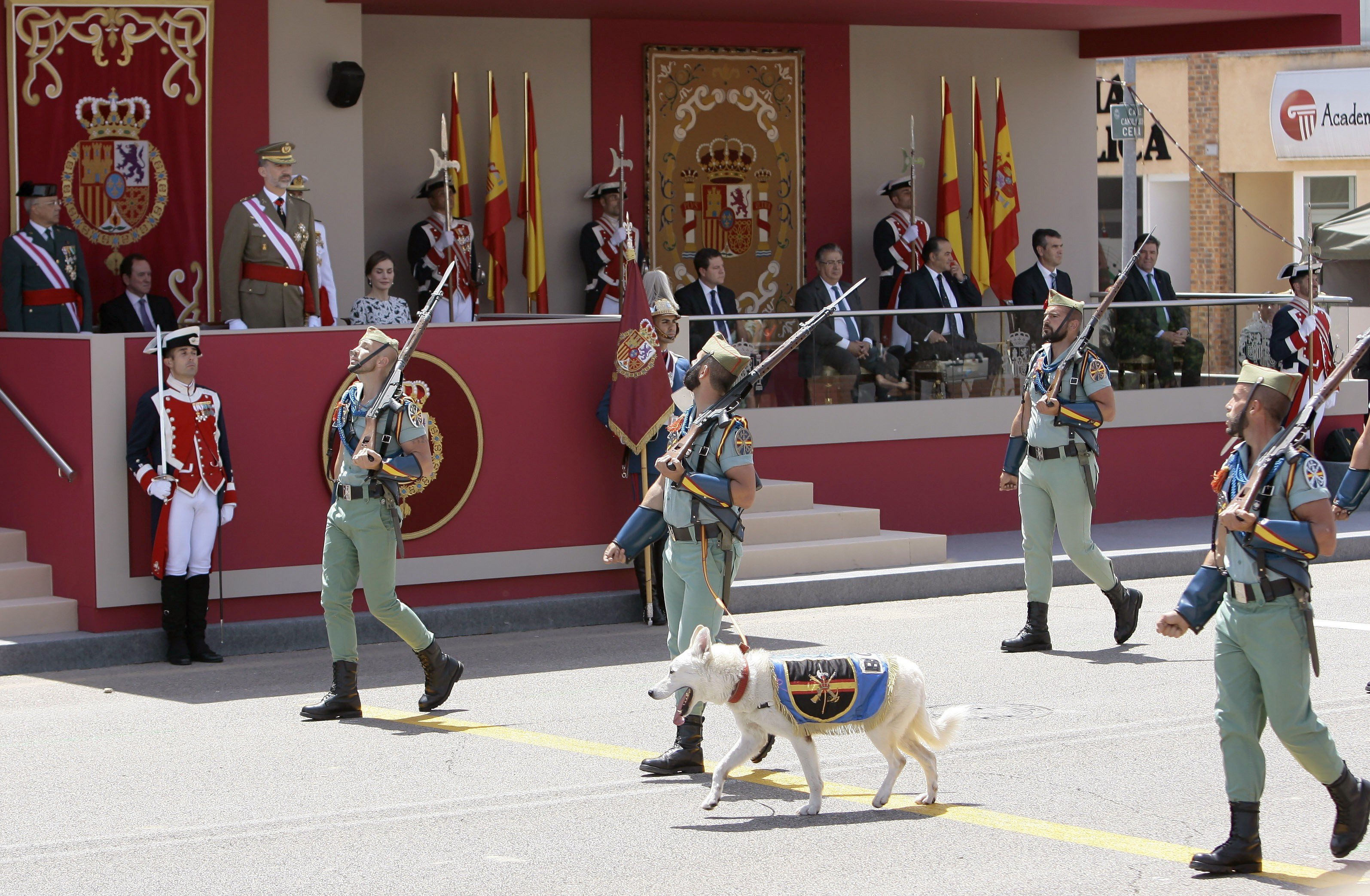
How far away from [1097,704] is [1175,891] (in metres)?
3.26

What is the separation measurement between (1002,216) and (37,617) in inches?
451

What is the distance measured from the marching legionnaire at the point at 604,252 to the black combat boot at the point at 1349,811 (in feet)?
37.1

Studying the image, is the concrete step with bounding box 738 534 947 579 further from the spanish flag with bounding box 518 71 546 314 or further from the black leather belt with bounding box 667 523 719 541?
the black leather belt with bounding box 667 523 719 541

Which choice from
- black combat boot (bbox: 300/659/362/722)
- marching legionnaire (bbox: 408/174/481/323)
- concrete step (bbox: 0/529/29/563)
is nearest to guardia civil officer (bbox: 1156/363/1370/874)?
black combat boot (bbox: 300/659/362/722)

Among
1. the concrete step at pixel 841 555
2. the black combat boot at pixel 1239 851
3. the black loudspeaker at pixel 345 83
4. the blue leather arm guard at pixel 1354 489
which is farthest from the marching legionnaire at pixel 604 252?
the black combat boot at pixel 1239 851

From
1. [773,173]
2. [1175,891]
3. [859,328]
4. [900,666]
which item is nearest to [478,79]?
[773,173]

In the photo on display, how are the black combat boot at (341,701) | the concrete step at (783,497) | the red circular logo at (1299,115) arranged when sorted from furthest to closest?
the red circular logo at (1299,115) → the concrete step at (783,497) → the black combat boot at (341,701)

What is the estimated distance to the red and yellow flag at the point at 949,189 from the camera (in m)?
19.0

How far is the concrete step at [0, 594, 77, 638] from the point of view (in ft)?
36.7

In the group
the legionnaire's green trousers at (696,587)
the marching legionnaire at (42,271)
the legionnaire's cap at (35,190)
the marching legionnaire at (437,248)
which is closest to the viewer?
the legionnaire's green trousers at (696,587)

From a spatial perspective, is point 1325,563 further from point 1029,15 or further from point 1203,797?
point 1203,797

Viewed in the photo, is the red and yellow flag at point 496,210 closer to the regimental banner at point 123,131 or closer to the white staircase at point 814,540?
the regimental banner at point 123,131

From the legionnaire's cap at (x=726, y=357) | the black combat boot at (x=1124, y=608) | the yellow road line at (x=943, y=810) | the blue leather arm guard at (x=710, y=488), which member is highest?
the legionnaire's cap at (x=726, y=357)

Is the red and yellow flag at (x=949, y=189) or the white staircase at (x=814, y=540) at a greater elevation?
the red and yellow flag at (x=949, y=189)
